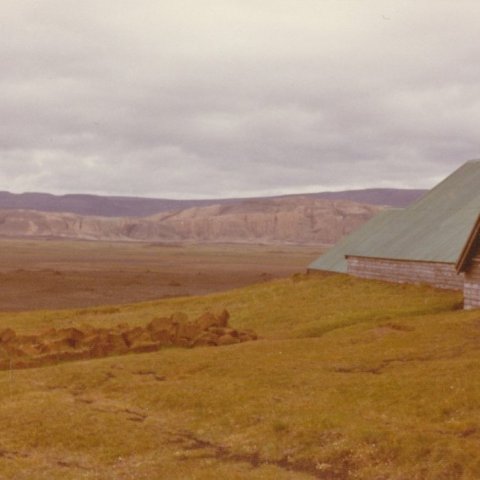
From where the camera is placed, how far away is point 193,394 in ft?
81.1

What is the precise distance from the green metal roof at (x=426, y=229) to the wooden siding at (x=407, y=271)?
A: 418 mm

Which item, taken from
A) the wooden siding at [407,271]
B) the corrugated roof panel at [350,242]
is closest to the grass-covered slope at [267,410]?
the wooden siding at [407,271]

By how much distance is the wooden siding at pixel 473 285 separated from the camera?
3750cm

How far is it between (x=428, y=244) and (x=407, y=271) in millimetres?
2302

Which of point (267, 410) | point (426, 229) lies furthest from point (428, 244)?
point (267, 410)

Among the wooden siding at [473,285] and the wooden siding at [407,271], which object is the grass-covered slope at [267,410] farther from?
the wooden siding at [407,271]

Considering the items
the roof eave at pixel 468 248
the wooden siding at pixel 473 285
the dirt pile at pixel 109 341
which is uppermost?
the roof eave at pixel 468 248

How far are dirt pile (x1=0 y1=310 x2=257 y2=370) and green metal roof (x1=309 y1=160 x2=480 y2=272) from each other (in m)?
16.1

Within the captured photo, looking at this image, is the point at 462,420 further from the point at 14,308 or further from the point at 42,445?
the point at 14,308

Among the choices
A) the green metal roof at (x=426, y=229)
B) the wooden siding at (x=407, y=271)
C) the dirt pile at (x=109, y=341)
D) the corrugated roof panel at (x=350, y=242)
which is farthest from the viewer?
the corrugated roof panel at (x=350, y=242)

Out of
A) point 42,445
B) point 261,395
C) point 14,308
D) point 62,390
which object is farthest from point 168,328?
point 14,308

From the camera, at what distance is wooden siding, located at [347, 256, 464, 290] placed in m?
44.7

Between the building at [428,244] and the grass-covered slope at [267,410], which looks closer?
the grass-covered slope at [267,410]

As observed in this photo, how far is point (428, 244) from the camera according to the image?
50.1 metres
